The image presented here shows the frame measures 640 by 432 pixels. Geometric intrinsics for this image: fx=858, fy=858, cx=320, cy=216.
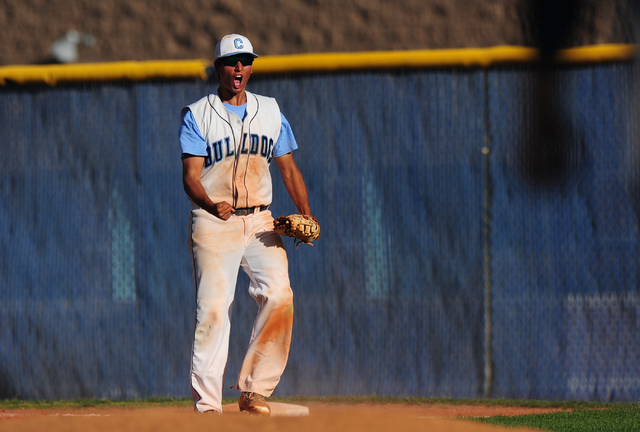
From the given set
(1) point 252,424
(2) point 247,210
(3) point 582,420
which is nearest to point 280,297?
(2) point 247,210

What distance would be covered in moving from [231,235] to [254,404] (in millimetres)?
959

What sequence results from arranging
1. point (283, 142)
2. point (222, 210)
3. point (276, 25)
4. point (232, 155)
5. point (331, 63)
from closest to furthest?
point (222, 210) < point (232, 155) < point (283, 142) < point (331, 63) < point (276, 25)

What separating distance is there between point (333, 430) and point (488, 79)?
3.72 m

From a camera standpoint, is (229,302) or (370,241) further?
(370,241)

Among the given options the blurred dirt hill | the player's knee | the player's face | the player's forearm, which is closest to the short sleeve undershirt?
the player's face

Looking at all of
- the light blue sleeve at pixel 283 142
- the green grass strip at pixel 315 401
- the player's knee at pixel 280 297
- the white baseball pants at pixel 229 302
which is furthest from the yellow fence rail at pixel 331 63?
the green grass strip at pixel 315 401

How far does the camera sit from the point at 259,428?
3.36 m

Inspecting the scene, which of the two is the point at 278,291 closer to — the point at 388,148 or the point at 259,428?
the point at 259,428

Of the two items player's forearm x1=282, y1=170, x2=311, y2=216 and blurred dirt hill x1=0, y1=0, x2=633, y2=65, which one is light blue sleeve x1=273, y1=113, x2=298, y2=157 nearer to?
player's forearm x1=282, y1=170, x2=311, y2=216

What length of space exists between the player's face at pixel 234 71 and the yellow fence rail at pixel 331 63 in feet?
5.05

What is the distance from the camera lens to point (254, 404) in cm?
477

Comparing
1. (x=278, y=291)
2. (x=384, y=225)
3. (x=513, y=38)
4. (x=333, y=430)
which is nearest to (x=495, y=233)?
(x=384, y=225)

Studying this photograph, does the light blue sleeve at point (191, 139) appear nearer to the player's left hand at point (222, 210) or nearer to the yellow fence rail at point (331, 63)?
the player's left hand at point (222, 210)

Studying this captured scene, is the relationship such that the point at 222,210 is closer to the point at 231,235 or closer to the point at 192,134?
the point at 231,235
